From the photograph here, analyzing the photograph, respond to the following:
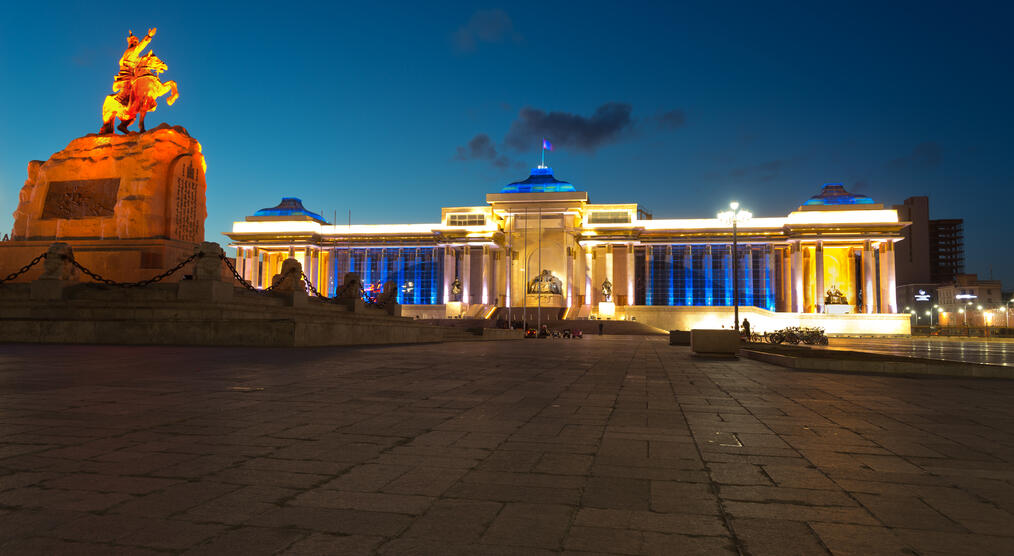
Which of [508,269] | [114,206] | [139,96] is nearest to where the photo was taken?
[114,206]

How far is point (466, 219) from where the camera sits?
6681 centimetres

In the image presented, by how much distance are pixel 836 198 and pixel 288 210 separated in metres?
56.7

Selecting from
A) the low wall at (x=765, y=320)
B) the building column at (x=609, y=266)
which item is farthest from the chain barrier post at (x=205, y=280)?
the building column at (x=609, y=266)

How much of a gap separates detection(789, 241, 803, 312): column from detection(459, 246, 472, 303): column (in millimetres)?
30973

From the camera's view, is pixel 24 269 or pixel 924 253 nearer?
pixel 24 269

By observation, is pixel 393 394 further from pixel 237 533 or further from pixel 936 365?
pixel 936 365

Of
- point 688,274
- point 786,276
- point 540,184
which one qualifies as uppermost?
point 540,184

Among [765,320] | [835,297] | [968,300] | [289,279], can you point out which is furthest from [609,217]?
[968,300]

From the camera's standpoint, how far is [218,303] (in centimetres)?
1777

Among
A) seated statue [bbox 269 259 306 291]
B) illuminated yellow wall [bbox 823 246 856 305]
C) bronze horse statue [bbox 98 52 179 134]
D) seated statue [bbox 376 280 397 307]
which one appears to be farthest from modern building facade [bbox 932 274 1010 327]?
bronze horse statue [bbox 98 52 179 134]

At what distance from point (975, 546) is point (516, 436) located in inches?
126

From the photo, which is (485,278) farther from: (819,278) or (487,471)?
(487,471)

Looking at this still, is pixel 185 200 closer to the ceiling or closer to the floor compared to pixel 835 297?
closer to the ceiling

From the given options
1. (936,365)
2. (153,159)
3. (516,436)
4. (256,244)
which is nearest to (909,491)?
(516,436)
